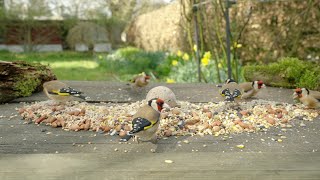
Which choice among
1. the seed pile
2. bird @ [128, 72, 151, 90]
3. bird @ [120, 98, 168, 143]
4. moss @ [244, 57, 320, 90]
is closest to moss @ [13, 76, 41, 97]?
the seed pile

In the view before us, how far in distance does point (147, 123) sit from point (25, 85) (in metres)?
2.52

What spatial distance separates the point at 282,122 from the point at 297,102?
97 centimetres

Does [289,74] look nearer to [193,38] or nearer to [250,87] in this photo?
[250,87]

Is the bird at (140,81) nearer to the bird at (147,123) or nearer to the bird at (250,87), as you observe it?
the bird at (250,87)

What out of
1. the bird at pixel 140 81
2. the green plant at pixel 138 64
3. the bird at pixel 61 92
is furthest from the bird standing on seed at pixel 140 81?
the green plant at pixel 138 64

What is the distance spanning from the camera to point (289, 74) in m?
4.99

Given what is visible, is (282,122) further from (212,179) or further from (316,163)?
(212,179)

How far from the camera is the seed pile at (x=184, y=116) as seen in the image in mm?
3131

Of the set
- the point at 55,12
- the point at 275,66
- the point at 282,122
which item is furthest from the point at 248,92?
the point at 55,12

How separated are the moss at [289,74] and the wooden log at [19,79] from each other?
2821 mm

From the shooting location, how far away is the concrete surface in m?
2.09

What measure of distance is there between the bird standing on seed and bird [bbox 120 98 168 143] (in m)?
1.96

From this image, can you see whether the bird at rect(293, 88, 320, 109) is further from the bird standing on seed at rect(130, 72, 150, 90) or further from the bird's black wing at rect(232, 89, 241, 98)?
the bird standing on seed at rect(130, 72, 150, 90)

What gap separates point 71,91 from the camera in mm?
3783
